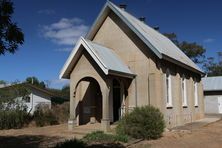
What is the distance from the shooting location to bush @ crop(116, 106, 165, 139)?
1670cm

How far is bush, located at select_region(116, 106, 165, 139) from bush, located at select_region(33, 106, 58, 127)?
10.1 metres

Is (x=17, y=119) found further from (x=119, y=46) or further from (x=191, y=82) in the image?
(x=191, y=82)

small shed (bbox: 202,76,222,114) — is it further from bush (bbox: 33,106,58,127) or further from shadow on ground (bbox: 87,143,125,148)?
shadow on ground (bbox: 87,143,125,148)

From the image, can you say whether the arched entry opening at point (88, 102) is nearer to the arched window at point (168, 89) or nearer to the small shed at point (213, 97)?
the arched window at point (168, 89)

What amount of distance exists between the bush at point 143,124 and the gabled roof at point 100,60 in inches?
114

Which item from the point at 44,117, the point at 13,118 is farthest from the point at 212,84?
the point at 13,118

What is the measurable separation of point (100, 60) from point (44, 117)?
9.51 m

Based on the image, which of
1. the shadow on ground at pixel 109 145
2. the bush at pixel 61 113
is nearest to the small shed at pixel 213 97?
the bush at pixel 61 113

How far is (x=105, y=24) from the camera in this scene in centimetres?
2412

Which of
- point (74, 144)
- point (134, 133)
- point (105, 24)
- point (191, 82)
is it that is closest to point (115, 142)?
point (134, 133)

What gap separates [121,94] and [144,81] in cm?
174

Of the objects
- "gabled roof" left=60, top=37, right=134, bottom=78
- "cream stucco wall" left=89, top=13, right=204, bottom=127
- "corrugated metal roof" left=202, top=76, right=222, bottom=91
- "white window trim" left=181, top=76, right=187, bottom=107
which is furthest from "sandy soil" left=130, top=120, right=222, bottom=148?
"corrugated metal roof" left=202, top=76, right=222, bottom=91

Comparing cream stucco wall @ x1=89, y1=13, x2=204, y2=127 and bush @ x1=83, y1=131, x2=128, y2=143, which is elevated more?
cream stucco wall @ x1=89, y1=13, x2=204, y2=127

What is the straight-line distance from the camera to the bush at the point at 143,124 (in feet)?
54.8
